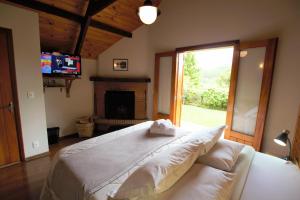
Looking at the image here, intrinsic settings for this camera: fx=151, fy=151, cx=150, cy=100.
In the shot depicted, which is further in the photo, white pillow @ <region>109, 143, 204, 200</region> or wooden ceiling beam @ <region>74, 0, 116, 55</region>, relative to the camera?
wooden ceiling beam @ <region>74, 0, 116, 55</region>

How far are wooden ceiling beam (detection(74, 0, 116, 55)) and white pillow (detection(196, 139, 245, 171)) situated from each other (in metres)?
2.46

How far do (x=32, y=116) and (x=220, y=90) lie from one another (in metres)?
5.54

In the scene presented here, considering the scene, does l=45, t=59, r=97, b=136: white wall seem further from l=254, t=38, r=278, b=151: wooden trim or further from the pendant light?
l=254, t=38, r=278, b=151: wooden trim

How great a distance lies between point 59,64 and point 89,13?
112cm

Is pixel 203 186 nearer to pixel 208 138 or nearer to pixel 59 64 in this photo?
pixel 208 138

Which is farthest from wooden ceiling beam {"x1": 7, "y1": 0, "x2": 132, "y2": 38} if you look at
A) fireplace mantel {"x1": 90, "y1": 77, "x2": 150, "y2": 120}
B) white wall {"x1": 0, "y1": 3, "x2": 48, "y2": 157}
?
fireplace mantel {"x1": 90, "y1": 77, "x2": 150, "y2": 120}

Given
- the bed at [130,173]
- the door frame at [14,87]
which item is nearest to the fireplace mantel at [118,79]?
the door frame at [14,87]

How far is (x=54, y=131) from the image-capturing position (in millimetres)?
3102

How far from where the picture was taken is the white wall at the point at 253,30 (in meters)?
1.95

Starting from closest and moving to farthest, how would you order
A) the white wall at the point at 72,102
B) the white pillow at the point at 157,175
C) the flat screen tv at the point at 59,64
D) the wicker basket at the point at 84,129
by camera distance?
the white pillow at the point at 157,175 < the flat screen tv at the point at 59,64 < the white wall at the point at 72,102 < the wicker basket at the point at 84,129

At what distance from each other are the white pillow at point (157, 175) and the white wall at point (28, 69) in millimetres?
2210

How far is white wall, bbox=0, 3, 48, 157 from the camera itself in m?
2.12

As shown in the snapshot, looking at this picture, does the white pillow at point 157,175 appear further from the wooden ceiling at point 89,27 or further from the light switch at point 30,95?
the wooden ceiling at point 89,27

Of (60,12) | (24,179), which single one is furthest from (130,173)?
(60,12)
